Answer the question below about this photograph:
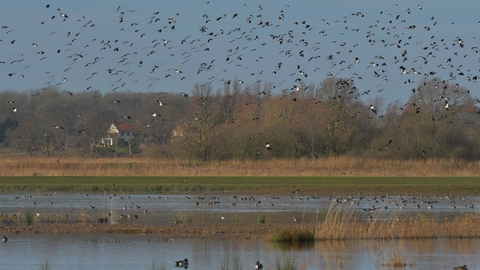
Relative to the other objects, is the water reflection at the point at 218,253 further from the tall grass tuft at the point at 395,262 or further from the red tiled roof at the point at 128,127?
the red tiled roof at the point at 128,127

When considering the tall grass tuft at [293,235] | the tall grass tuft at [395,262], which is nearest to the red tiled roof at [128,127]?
the tall grass tuft at [293,235]

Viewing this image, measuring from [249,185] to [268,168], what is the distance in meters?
10.7

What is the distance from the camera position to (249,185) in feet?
183

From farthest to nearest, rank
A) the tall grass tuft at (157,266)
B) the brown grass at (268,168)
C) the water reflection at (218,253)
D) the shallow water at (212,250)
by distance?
the brown grass at (268,168)
the shallow water at (212,250)
the water reflection at (218,253)
the tall grass tuft at (157,266)

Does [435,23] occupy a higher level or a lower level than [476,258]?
higher

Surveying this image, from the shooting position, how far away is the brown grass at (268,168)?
6462 cm

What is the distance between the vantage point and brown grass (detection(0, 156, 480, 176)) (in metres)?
64.6

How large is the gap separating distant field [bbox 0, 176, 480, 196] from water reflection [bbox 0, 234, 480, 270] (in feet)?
82.2

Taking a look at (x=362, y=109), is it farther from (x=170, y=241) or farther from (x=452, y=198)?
(x=170, y=241)

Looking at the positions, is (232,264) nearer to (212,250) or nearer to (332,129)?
(212,250)

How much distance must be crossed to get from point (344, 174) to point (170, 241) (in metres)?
39.7


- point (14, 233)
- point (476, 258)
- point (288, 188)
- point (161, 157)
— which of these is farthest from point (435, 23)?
point (161, 157)

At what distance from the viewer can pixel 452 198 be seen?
45.6m

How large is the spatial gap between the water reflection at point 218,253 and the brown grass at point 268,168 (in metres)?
38.2
